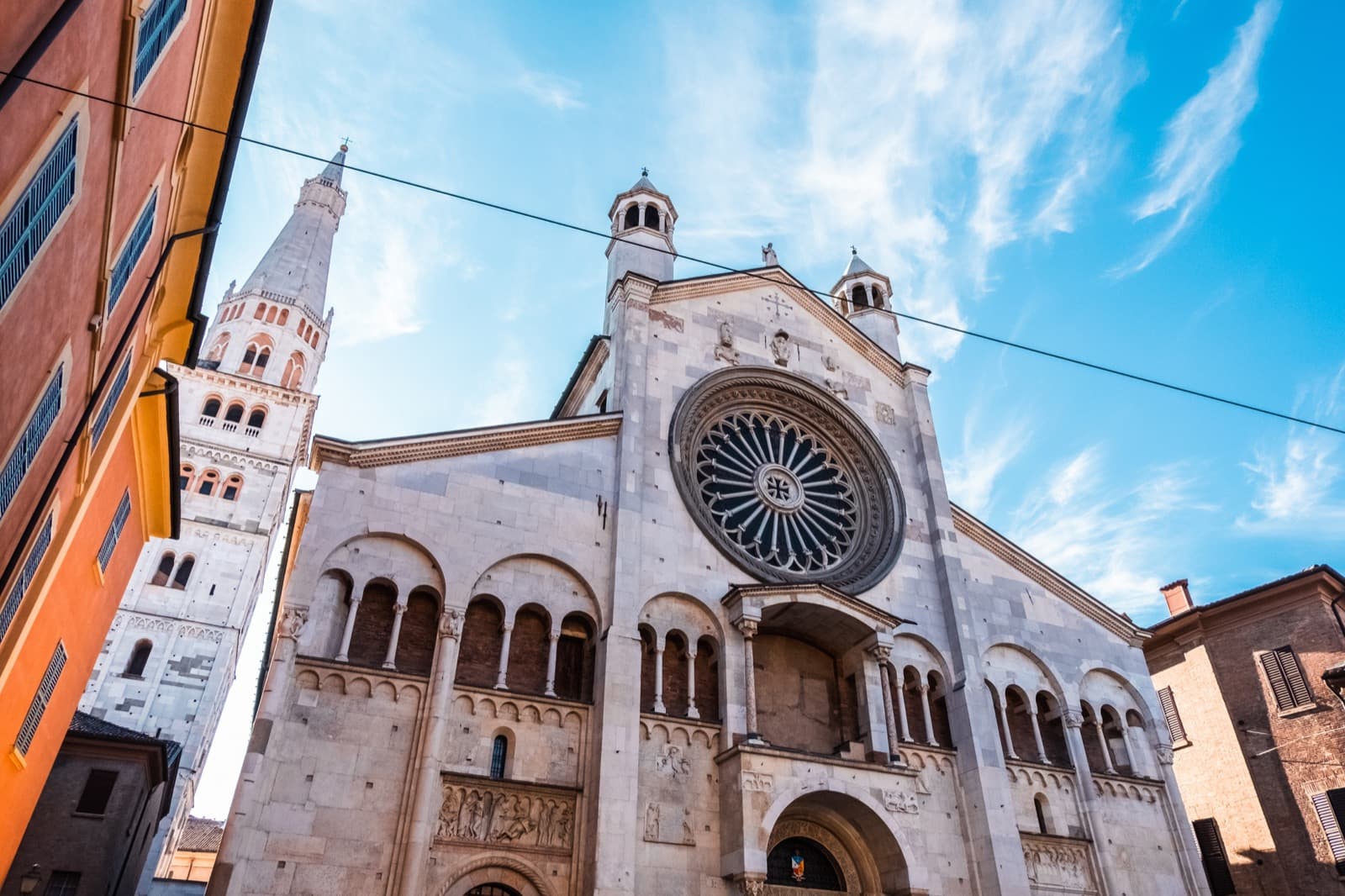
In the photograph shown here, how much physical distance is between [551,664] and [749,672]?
12.0 ft

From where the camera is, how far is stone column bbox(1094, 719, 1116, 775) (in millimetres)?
18859

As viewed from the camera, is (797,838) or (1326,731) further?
(1326,731)

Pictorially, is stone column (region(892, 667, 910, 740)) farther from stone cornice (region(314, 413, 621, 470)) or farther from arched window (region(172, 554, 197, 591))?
arched window (region(172, 554, 197, 591))

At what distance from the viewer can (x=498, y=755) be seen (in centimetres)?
1402

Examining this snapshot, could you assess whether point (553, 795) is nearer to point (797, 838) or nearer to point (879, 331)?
point (797, 838)

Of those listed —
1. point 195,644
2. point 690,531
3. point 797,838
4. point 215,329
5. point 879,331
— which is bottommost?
point 797,838

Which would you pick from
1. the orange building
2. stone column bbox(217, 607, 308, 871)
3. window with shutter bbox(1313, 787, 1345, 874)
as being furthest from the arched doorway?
window with shutter bbox(1313, 787, 1345, 874)

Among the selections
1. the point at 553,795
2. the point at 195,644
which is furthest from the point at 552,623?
the point at 195,644

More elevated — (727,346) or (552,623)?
(727,346)

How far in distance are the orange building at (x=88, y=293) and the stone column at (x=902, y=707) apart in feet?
45.0

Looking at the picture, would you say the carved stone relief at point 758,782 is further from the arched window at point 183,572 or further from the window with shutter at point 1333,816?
the arched window at point 183,572

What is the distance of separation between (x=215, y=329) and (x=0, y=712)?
4020 centimetres

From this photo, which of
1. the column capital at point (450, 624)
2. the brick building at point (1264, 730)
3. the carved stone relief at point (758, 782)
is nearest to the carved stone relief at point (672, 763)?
the carved stone relief at point (758, 782)

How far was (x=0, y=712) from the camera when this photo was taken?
997 centimetres
